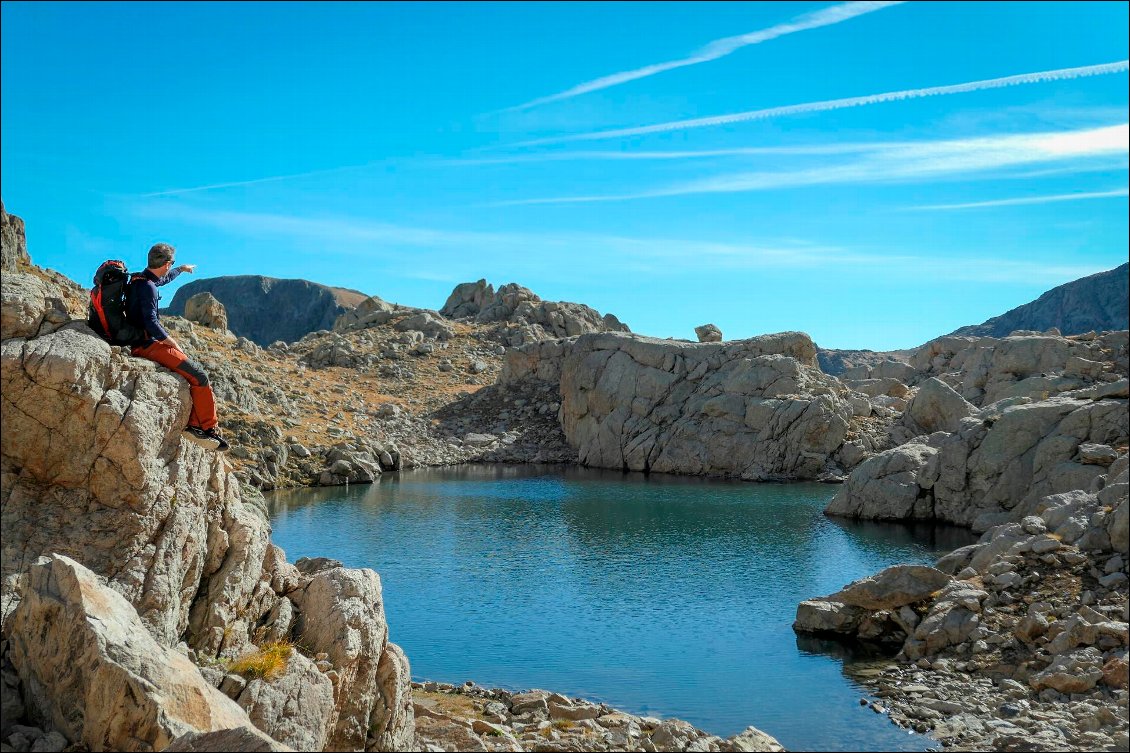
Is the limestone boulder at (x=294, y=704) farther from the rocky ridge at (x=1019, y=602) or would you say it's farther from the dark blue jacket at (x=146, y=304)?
the rocky ridge at (x=1019, y=602)

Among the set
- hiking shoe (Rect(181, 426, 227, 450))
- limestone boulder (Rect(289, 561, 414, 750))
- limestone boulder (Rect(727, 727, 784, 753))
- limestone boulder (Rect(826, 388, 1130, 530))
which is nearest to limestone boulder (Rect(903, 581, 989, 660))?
limestone boulder (Rect(727, 727, 784, 753))

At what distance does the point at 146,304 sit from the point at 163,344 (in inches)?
25.8

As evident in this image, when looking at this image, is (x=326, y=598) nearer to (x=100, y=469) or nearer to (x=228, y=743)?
(x=100, y=469)

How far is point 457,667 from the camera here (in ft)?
95.2

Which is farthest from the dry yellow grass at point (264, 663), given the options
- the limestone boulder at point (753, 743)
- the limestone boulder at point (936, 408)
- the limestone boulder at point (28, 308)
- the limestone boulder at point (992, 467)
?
the limestone boulder at point (936, 408)

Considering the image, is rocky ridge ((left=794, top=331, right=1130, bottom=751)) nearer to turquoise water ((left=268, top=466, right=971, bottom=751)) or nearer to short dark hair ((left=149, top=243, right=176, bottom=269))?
turquoise water ((left=268, top=466, right=971, bottom=751))

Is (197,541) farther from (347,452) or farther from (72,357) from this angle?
(347,452)

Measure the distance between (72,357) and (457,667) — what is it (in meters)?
18.4

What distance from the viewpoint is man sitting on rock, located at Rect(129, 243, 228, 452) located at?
47.4 feet

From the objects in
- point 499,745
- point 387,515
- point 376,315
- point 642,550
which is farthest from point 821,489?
point 376,315

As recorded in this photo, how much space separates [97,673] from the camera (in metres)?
11.1

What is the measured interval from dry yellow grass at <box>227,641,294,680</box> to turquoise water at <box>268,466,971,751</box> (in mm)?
12913

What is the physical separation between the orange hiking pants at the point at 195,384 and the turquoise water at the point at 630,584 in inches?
592

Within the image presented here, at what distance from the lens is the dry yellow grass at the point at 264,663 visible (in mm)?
13828
